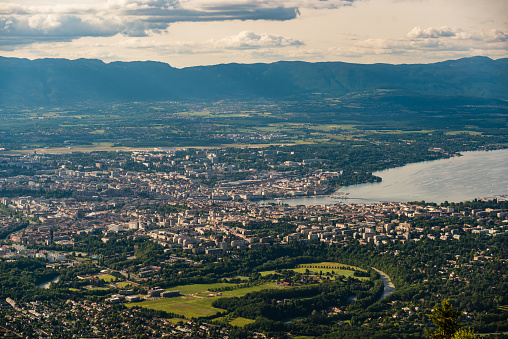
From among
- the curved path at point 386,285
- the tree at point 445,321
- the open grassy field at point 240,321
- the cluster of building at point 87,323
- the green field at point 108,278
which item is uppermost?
the tree at point 445,321

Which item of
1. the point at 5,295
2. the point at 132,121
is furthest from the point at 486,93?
the point at 5,295

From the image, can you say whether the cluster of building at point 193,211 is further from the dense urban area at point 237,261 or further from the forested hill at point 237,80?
the forested hill at point 237,80

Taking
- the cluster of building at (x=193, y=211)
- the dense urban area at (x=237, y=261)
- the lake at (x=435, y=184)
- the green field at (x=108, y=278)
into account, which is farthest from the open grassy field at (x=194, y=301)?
the lake at (x=435, y=184)

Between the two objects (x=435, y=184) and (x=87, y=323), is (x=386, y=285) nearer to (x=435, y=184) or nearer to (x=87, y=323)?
(x=87, y=323)

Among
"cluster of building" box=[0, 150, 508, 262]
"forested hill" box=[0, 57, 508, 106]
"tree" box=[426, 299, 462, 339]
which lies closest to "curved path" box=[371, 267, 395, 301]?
"cluster of building" box=[0, 150, 508, 262]

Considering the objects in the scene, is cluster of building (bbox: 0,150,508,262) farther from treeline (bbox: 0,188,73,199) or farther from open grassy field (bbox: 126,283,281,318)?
open grassy field (bbox: 126,283,281,318)

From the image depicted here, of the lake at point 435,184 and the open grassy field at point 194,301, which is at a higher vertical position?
the open grassy field at point 194,301
